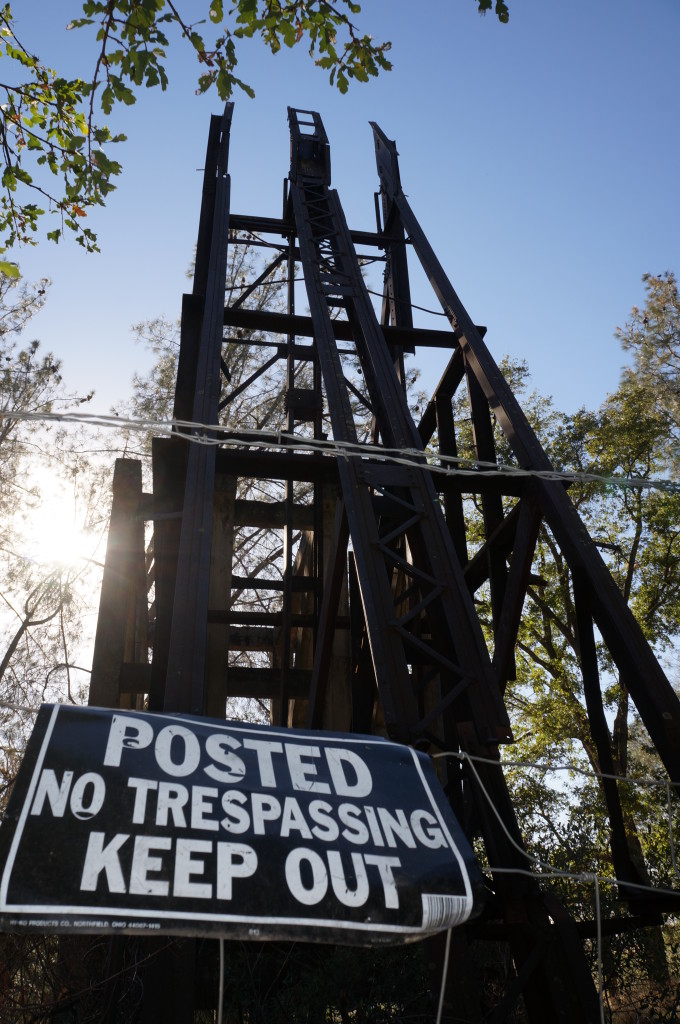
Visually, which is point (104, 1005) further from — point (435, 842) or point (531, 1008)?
point (435, 842)

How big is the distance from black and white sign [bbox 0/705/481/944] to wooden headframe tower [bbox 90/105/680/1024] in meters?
0.80

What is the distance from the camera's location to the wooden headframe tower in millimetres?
4223

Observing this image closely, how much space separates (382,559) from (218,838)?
2489 mm

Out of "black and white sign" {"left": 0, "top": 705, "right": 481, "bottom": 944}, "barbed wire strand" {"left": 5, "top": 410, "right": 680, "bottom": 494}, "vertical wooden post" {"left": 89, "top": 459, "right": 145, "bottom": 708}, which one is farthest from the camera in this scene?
"vertical wooden post" {"left": 89, "top": 459, "right": 145, "bottom": 708}

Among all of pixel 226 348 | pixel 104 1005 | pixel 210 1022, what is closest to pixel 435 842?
pixel 104 1005

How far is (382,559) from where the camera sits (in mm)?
4938

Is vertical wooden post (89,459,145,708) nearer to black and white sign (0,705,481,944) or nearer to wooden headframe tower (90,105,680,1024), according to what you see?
wooden headframe tower (90,105,680,1024)

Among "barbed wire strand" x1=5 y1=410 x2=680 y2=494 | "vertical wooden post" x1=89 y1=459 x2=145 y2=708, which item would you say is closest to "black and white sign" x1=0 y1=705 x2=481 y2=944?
"barbed wire strand" x1=5 y1=410 x2=680 y2=494

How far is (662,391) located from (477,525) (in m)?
7.43

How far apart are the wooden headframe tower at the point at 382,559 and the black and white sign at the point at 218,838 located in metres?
0.80

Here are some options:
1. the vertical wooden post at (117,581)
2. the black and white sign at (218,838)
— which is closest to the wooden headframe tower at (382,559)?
the vertical wooden post at (117,581)

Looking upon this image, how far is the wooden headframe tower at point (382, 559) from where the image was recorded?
4223mm

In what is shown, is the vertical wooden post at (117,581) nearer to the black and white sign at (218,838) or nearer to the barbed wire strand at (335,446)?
the barbed wire strand at (335,446)

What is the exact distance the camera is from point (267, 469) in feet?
21.1
